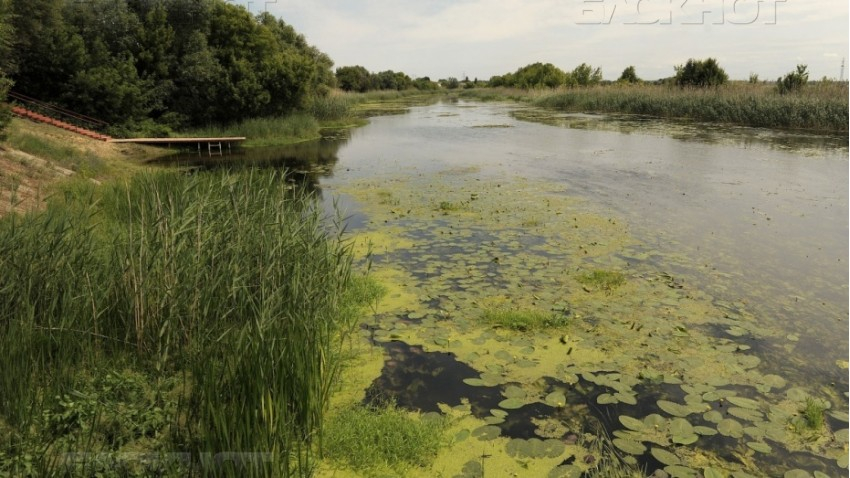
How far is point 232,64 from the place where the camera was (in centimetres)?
2523

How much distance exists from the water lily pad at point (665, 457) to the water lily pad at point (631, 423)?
0.26m

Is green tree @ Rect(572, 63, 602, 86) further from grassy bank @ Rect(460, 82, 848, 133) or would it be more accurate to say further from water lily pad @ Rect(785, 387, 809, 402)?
water lily pad @ Rect(785, 387, 809, 402)

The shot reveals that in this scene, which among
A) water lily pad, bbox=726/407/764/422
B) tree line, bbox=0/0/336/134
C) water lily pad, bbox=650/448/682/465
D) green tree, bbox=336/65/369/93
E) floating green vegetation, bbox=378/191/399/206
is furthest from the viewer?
green tree, bbox=336/65/369/93

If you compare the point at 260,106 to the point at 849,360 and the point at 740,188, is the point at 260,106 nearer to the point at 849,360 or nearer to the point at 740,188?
the point at 740,188

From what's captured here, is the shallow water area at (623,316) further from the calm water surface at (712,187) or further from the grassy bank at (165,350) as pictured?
the grassy bank at (165,350)

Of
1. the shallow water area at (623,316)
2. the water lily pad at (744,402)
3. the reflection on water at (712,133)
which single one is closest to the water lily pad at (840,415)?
the shallow water area at (623,316)

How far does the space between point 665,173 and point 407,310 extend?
11.2 meters

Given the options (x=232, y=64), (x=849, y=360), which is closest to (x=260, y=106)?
(x=232, y=64)

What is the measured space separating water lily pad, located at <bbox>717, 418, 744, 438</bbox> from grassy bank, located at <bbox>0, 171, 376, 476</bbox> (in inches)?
118

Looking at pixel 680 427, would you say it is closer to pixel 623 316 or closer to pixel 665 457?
pixel 665 457

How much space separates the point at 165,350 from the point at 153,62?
24.4m

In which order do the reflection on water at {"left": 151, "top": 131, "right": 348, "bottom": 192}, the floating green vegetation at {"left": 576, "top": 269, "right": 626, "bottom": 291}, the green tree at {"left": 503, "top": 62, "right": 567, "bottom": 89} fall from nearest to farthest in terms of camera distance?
the floating green vegetation at {"left": 576, "top": 269, "right": 626, "bottom": 291}
the reflection on water at {"left": 151, "top": 131, "right": 348, "bottom": 192}
the green tree at {"left": 503, "top": 62, "right": 567, "bottom": 89}

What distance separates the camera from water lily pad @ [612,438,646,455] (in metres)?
3.69

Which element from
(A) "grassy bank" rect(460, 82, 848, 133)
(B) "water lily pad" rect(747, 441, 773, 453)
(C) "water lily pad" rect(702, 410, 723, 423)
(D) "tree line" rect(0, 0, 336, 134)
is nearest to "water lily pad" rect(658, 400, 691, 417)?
(C) "water lily pad" rect(702, 410, 723, 423)
